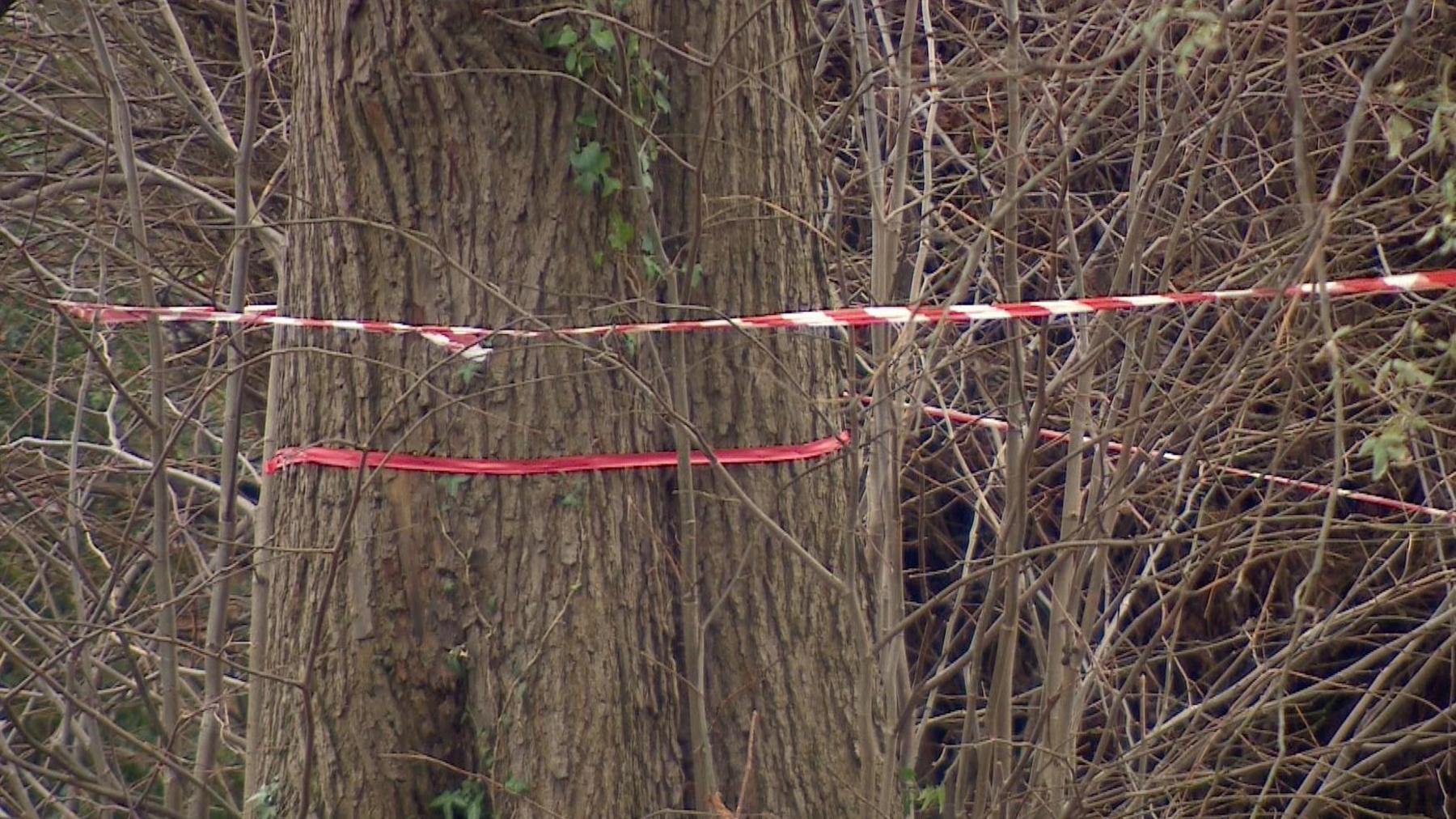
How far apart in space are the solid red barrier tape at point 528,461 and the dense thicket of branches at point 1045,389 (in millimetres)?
269

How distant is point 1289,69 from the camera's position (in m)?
2.04

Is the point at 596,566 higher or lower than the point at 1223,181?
lower

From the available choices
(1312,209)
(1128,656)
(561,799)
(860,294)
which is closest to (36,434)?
(860,294)

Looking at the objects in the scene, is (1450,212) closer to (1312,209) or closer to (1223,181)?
(1312,209)

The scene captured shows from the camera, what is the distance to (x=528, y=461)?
2875mm

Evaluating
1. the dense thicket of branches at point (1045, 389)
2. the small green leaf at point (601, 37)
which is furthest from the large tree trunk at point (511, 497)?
the dense thicket of branches at point (1045, 389)

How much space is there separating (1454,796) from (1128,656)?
4.26 feet

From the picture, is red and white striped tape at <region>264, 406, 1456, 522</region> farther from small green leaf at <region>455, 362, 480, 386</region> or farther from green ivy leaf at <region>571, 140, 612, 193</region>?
green ivy leaf at <region>571, 140, 612, 193</region>

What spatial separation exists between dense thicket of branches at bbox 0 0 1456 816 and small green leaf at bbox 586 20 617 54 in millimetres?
38

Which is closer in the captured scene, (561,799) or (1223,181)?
(561,799)

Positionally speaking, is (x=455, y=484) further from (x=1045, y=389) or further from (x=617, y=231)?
(x=1045, y=389)

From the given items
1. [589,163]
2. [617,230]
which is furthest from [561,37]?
[617,230]

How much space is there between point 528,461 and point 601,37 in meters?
0.79

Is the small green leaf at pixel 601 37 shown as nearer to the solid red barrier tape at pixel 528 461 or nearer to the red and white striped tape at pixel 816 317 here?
the red and white striped tape at pixel 816 317
